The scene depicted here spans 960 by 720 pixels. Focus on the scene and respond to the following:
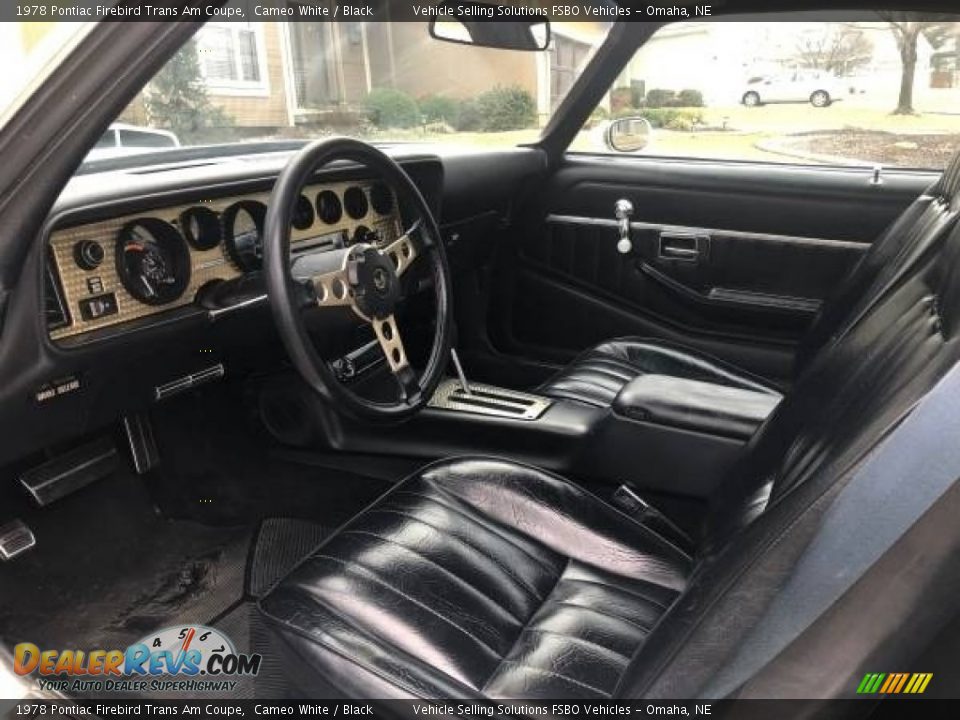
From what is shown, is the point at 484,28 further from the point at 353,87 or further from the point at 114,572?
the point at 114,572

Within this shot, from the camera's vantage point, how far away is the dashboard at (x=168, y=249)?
5.04 ft

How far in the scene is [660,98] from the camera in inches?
110

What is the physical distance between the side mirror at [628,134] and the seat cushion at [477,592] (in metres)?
1.63

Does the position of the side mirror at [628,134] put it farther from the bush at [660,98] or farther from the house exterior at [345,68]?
the house exterior at [345,68]

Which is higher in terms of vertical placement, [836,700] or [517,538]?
[836,700]

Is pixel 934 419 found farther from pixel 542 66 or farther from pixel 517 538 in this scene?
pixel 542 66

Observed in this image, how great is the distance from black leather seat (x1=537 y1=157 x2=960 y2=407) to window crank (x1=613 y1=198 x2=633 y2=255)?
0.49 m

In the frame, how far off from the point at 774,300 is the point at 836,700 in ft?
6.98

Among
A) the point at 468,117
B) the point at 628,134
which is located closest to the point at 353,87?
the point at 468,117

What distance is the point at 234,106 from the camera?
2195 millimetres

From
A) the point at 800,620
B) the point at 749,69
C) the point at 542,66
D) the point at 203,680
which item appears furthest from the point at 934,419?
the point at 542,66

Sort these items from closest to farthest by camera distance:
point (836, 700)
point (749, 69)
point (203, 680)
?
point (836, 700) < point (203, 680) < point (749, 69)

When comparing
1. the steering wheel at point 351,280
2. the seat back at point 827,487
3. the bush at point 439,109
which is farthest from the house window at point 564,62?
the seat back at point 827,487

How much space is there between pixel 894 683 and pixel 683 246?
2.23m
